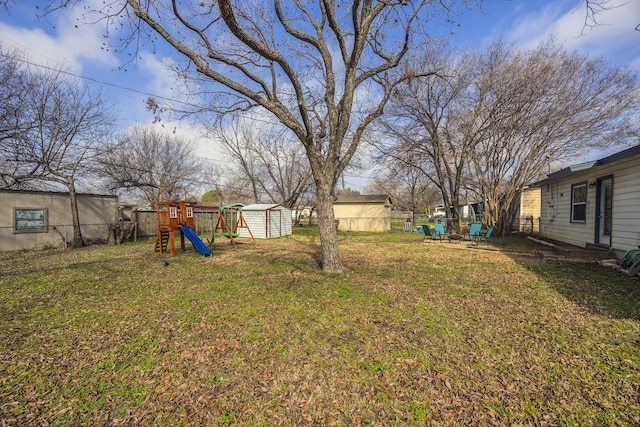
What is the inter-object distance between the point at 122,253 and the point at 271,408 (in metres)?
10.9

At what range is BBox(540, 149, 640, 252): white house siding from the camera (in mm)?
6691

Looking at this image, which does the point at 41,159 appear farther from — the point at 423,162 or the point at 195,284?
the point at 423,162

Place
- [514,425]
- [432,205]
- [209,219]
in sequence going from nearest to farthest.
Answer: [514,425]
[209,219]
[432,205]

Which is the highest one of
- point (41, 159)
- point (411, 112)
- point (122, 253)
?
point (411, 112)

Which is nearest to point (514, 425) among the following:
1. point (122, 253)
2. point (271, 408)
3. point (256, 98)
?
point (271, 408)

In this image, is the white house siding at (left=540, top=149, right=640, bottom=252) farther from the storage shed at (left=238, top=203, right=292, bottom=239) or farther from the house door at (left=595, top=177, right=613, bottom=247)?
the storage shed at (left=238, top=203, right=292, bottom=239)

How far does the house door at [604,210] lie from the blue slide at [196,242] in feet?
40.3

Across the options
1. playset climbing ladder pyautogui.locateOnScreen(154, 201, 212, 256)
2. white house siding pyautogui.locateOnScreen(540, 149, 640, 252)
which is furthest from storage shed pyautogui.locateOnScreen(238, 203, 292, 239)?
white house siding pyautogui.locateOnScreen(540, 149, 640, 252)

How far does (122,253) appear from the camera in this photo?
34.8ft

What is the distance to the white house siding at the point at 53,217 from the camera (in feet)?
36.4

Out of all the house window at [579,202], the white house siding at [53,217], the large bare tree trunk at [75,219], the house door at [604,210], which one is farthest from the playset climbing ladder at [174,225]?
the house window at [579,202]

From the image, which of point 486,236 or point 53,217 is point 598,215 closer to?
point 486,236

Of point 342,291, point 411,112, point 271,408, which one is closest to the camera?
point 271,408

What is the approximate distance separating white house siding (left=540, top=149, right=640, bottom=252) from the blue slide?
38.8 feet
